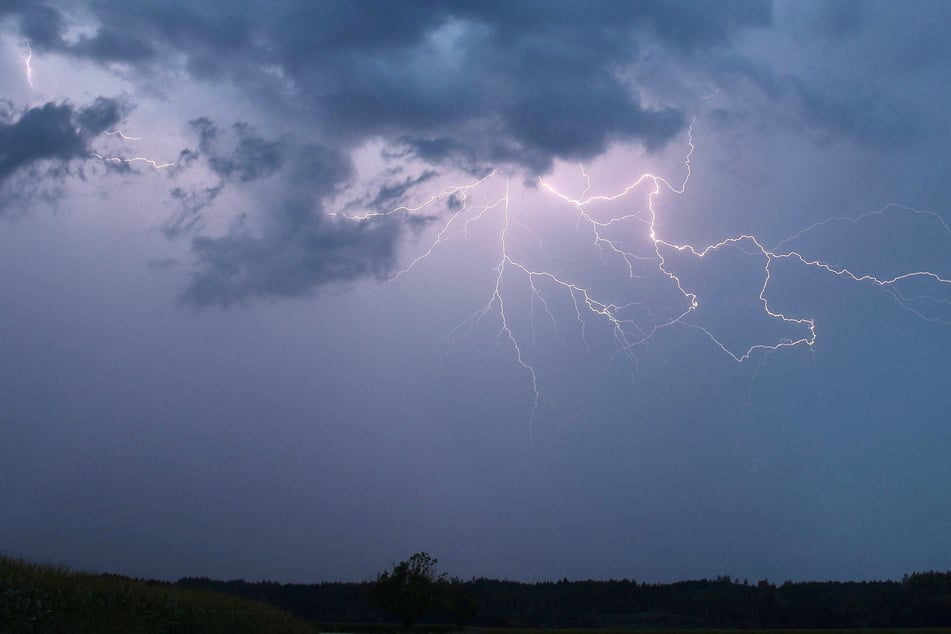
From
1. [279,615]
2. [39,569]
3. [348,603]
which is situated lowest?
[348,603]

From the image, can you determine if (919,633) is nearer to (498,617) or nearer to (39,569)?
(39,569)

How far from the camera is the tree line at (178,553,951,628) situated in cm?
4450

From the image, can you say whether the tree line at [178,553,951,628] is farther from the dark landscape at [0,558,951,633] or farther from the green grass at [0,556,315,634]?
the green grass at [0,556,315,634]

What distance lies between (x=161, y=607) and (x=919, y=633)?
32.3 m

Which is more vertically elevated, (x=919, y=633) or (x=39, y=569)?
(x=39, y=569)

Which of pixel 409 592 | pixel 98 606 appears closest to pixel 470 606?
pixel 409 592

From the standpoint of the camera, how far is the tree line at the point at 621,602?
146ft

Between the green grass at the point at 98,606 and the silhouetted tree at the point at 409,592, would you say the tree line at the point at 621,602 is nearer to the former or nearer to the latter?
the silhouetted tree at the point at 409,592

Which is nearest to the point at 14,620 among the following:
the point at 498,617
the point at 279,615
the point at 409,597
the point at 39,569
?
the point at 39,569

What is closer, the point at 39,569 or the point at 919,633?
the point at 39,569

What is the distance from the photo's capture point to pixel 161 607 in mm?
14922

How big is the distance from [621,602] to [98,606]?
81789mm

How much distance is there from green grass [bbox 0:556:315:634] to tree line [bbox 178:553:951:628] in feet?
90.2

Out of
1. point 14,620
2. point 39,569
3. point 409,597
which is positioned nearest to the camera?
point 14,620
